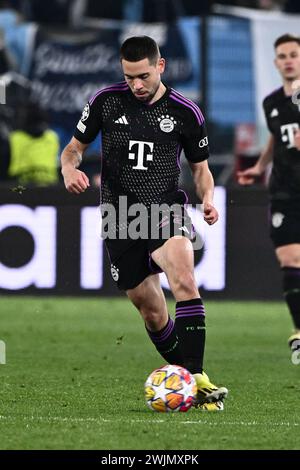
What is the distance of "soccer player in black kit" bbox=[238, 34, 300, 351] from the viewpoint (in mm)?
11211

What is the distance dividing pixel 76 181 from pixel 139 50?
813 millimetres

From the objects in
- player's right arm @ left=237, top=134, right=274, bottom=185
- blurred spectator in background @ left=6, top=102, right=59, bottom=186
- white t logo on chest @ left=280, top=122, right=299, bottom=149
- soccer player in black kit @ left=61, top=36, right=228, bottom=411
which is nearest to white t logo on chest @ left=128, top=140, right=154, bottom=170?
soccer player in black kit @ left=61, top=36, right=228, bottom=411

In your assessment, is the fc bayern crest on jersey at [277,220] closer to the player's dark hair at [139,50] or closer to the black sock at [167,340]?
the black sock at [167,340]

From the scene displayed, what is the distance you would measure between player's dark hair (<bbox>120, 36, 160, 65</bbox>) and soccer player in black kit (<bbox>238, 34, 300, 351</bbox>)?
3269 mm

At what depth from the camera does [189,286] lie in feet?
25.5

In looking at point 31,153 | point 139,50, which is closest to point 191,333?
point 139,50

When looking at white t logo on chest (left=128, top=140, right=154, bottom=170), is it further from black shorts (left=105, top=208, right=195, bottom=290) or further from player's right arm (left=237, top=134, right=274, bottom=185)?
player's right arm (left=237, top=134, right=274, bottom=185)

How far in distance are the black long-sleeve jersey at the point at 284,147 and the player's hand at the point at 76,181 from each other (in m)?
3.53

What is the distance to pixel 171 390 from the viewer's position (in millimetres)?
7434

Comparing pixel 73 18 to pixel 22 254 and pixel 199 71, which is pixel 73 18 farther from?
pixel 22 254

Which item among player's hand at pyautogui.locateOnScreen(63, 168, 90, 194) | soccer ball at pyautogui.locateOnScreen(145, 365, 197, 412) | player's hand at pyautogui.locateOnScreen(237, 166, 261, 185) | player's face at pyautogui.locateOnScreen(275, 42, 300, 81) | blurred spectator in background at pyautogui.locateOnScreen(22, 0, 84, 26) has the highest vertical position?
blurred spectator in background at pyautogui.locateOnScreen(22, 0, 84, 26)

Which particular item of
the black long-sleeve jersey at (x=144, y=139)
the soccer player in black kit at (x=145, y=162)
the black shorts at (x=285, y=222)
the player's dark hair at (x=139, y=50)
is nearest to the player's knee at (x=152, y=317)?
the soccer player in black kit at (x=145, y=162)
